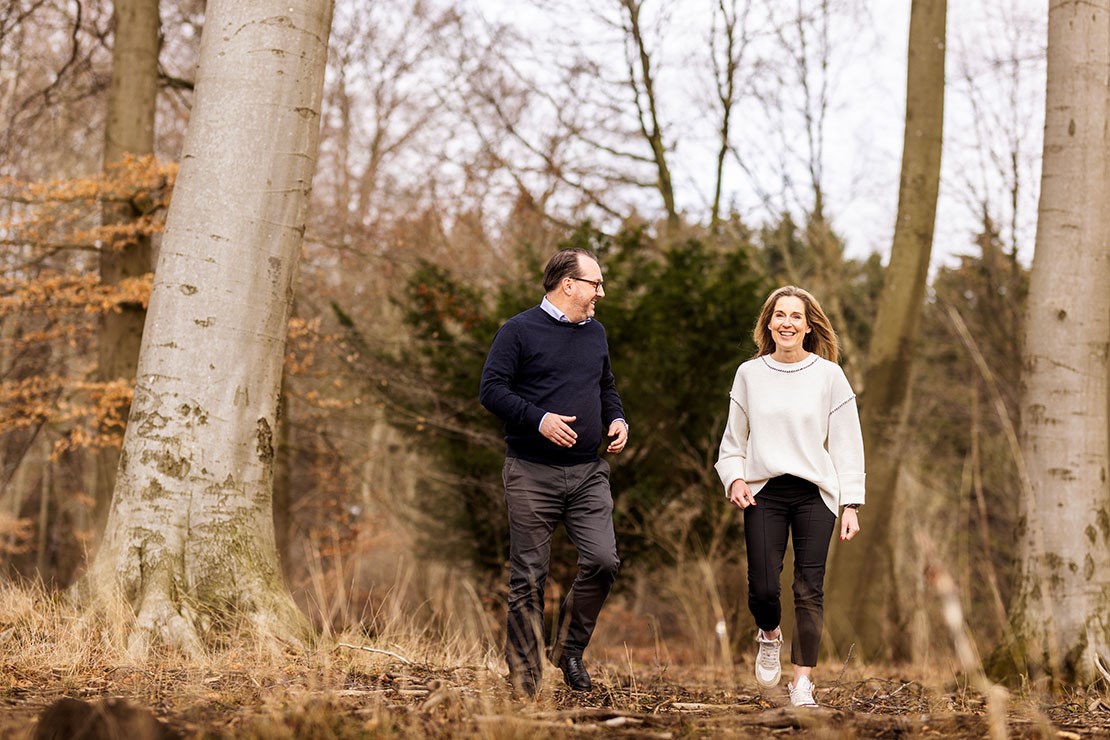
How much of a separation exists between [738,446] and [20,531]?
19.5 meters

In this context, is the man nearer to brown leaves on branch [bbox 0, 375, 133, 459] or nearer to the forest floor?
the forest floor

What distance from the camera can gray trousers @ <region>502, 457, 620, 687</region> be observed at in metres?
4.64

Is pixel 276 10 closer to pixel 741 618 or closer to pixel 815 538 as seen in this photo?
pixel 815 538

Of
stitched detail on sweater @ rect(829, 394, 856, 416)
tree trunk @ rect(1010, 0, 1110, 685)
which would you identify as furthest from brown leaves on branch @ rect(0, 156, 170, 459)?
tree trunk @ rect(1010, 0, 1110, 685)

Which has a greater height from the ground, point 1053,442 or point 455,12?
point 455,12

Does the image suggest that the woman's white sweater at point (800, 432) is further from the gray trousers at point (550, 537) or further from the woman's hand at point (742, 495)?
the gray trousers at point (550, 537)

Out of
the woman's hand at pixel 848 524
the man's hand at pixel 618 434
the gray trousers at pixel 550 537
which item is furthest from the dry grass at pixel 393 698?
the man's hand at pixel 618 434

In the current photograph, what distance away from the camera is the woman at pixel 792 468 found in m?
4.60

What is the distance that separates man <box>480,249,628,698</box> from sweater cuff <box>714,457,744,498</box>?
1.62 feet

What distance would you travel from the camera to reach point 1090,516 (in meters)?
6.73

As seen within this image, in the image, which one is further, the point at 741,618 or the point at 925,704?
the point at 741,618

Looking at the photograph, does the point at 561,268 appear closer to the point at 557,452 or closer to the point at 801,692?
the point at 557,452

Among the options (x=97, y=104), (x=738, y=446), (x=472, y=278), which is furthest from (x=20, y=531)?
(x=738, y=446)

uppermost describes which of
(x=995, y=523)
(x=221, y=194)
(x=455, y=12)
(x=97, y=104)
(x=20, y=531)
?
(x=455, y=12)
